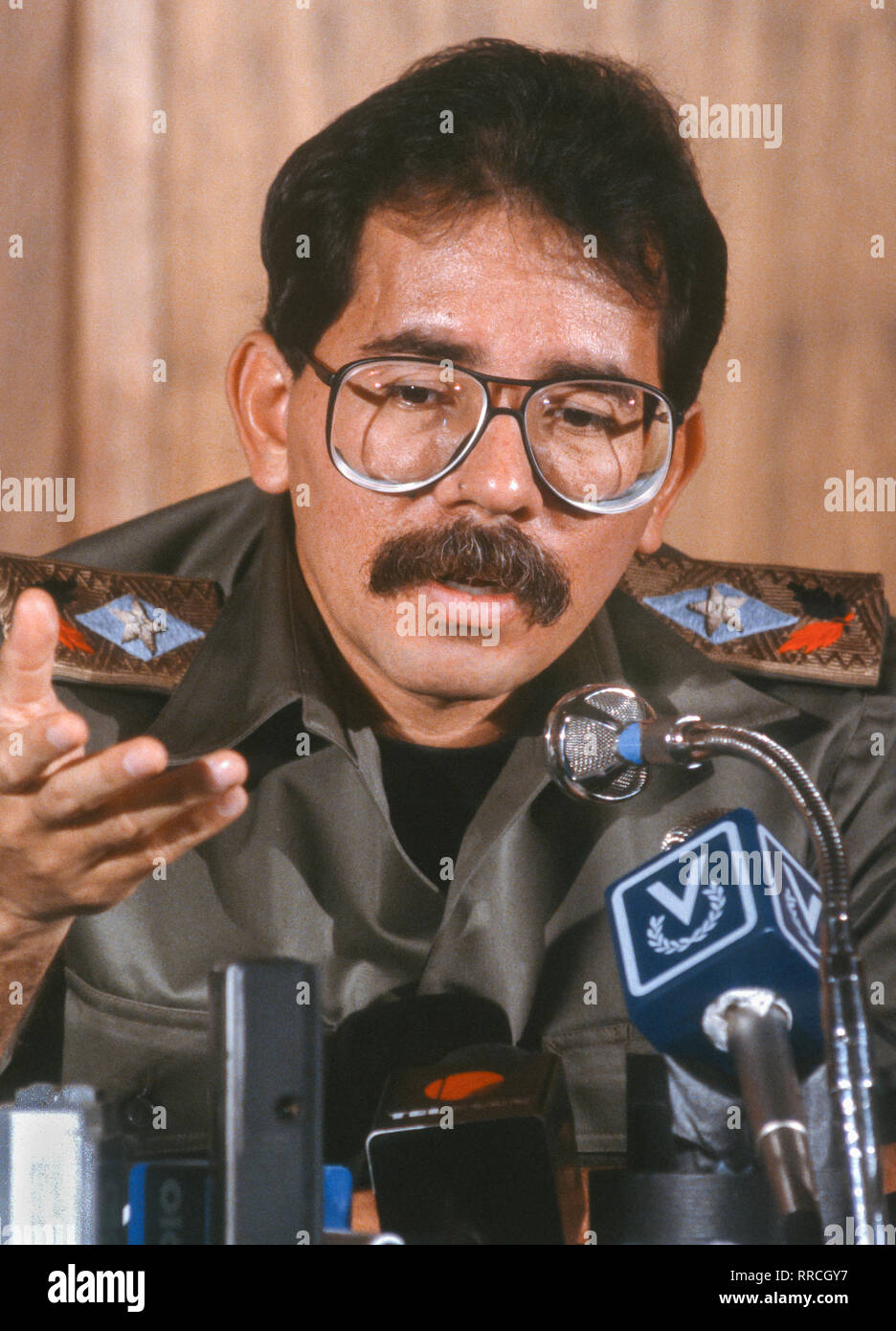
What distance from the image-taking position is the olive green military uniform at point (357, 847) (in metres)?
1.27

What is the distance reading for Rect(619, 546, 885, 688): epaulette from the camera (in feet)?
4.63

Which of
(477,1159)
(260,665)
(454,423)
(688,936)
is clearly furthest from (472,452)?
(477,1159)

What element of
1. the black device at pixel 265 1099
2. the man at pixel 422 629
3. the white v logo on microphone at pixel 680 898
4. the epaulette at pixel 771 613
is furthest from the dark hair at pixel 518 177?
the black device at pixel 265 1099

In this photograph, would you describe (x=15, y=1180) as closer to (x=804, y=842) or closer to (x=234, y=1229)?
(x=234, y=1229)

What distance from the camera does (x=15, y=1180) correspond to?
101 centimetres

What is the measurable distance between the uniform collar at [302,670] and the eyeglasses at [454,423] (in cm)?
12

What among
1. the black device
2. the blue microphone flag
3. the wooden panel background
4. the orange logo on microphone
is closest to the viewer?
the black device

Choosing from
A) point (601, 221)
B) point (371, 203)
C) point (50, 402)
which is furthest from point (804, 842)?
point (50, 402)

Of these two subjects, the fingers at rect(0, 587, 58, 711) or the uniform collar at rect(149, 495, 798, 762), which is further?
the uniform collar at rect(149, 495, 798, 762)

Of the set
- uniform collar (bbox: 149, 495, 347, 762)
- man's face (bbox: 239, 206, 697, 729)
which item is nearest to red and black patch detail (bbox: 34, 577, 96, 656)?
uniform collar (bbox: 149, 495, 347, 762)

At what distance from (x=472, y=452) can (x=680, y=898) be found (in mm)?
472

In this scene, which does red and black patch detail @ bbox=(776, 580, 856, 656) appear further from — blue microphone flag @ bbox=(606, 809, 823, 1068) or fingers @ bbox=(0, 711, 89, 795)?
fingers @ bbox=(0, 711, 89, 795)

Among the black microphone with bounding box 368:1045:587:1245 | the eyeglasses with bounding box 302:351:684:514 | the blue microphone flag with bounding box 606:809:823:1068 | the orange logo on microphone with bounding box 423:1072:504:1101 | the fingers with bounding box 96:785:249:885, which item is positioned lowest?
the black microphone with bounding box 368:1045:587:1245

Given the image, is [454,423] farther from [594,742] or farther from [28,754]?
[28,754]
